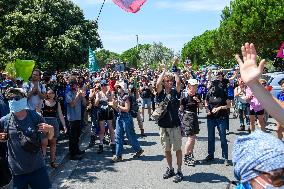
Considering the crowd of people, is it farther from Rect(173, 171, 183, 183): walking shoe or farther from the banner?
the banner

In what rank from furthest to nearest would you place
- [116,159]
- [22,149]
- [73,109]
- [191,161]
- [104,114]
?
1. [104,114]
2. [73,109]
3. [116,159]
4. [191,161]
5. [22,149]

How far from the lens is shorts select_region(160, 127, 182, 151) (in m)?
7.71

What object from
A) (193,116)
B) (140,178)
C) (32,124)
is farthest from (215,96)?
(32,124)

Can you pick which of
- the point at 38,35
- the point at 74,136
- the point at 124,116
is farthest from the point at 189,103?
the point at 38,35

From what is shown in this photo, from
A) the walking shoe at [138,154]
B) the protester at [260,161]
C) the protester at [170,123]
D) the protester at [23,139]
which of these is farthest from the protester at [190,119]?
the protester at [260,161]

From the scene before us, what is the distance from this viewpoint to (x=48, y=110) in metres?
8.84

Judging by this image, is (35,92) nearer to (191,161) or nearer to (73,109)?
(73,109)

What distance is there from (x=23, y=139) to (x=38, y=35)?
13.9 meters

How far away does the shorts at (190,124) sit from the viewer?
8.62m

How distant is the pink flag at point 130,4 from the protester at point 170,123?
95.8 inches

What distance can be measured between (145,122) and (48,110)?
717 centimetres

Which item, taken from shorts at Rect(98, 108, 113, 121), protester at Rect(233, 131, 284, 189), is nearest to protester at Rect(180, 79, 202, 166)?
shorts at Rect(98, 108, 113, 121)

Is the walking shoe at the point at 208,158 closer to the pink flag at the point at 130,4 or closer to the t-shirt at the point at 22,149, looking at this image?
the pink flag at the point at 130,4

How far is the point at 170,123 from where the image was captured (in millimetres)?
7746
